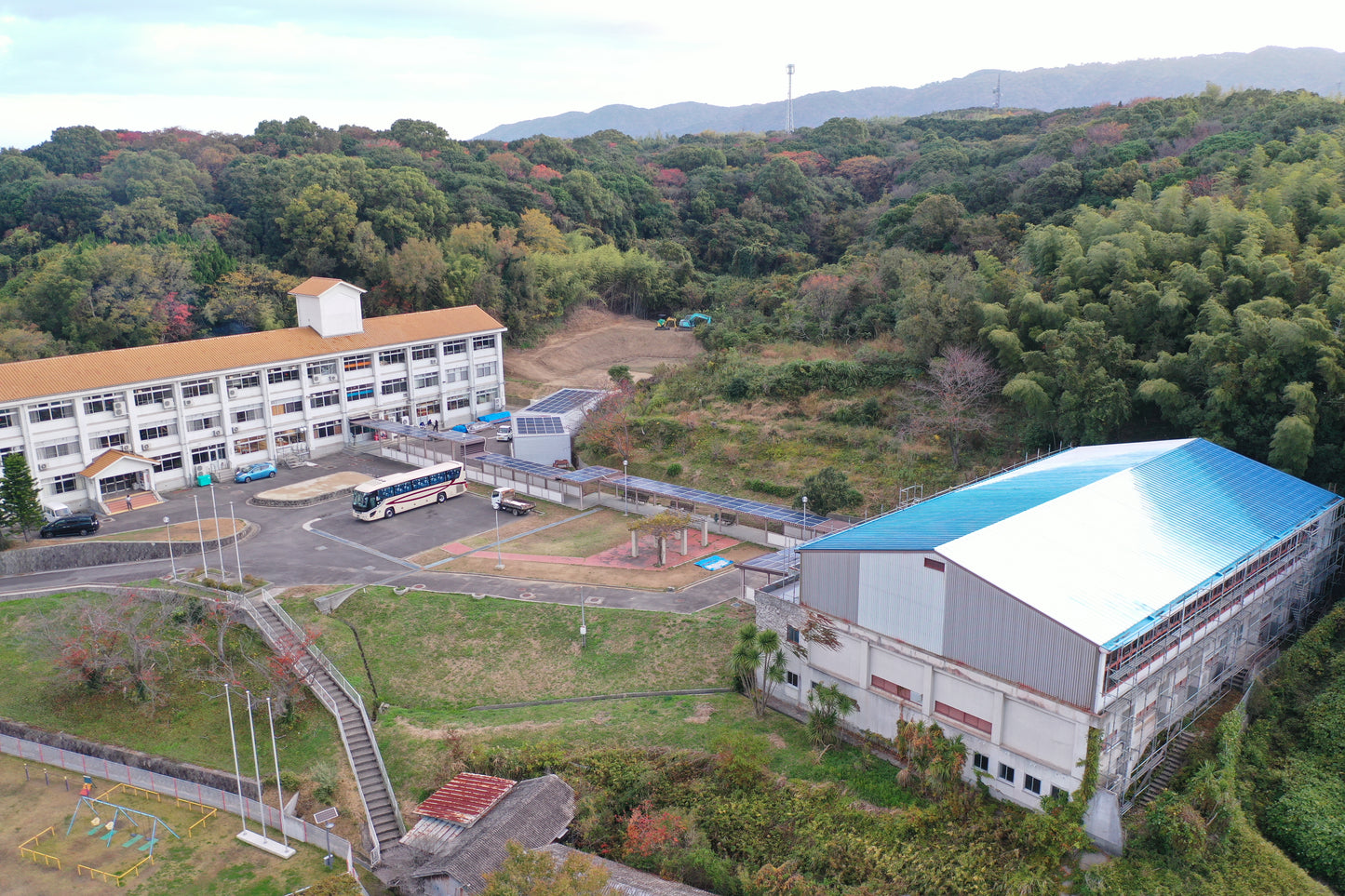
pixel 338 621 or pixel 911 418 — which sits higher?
pixel 911 418

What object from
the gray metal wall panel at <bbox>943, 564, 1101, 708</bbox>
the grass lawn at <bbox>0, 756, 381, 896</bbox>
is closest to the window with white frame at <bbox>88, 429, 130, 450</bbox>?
the grass lawn at <bbox>0, 756, 381, 896</bbox>

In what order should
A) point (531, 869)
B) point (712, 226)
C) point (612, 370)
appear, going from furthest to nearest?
point (712, 226) → point (612, 370) → point (531, 869)

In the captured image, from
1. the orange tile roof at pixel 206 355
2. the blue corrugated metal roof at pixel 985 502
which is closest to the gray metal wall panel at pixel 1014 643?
the blue corrugated metal roof at pixel 985 502

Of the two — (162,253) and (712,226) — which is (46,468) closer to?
(162,253)

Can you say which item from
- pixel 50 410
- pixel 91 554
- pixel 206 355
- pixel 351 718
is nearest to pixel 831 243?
pixel 206 355

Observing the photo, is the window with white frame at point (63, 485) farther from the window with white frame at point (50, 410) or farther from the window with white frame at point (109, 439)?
the window with white frame at point (50, 410)

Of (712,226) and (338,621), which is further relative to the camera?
(712,226)

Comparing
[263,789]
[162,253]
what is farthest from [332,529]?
[162,253]
